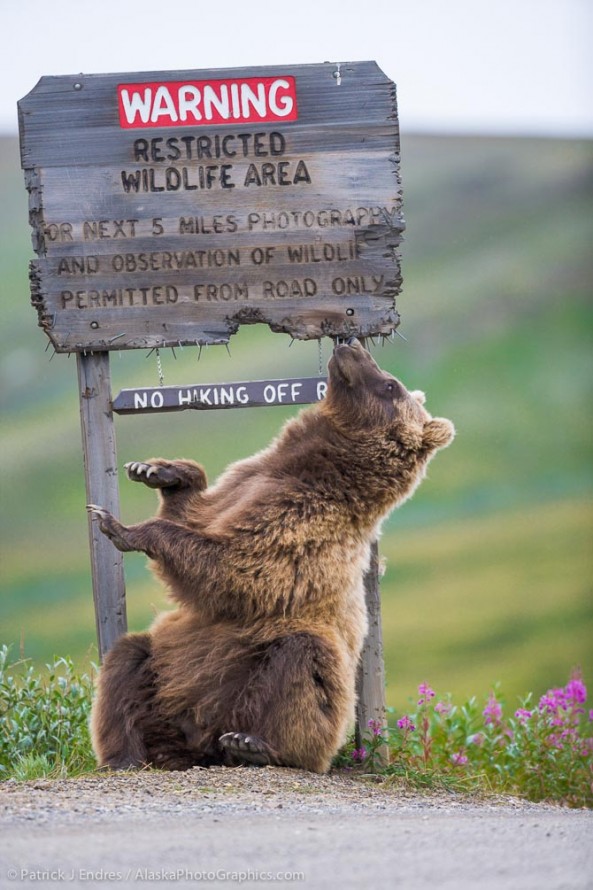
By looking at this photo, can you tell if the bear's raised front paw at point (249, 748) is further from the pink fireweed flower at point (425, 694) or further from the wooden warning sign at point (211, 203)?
the wooden warning sign at point (211, 203)

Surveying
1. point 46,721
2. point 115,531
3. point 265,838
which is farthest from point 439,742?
point 265,838

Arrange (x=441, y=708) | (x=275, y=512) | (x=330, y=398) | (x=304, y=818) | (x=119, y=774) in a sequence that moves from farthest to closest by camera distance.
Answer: (x=441, y=708), (x=330, y=398), (x=275, y=512), (x=119, y=774), (x=304, y=818)

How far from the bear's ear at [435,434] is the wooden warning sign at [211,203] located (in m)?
0.58

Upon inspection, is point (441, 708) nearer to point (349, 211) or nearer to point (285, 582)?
point (285, 582)

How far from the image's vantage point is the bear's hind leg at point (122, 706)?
524 cm

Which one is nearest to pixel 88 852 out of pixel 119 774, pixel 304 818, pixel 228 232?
pixel 304 818

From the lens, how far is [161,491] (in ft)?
18.8

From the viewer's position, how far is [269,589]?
5.18 m

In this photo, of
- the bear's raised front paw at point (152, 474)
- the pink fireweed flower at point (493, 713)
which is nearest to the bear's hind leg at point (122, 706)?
the bear's raised front paw at point (152, 474)

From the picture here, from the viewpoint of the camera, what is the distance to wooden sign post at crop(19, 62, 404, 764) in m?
5.71

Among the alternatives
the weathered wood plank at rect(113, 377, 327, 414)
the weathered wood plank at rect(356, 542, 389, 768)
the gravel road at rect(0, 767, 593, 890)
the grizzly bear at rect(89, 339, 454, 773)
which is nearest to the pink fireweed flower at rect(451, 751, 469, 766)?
the weathered wood plank at rect(356, 542, 389, 768)

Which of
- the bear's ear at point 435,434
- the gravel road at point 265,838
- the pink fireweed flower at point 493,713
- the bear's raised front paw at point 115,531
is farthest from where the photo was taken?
the pink fireweed flower at point 493,713

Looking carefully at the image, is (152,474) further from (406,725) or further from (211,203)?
(406,725)

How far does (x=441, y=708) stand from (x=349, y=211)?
2767 millimetres
